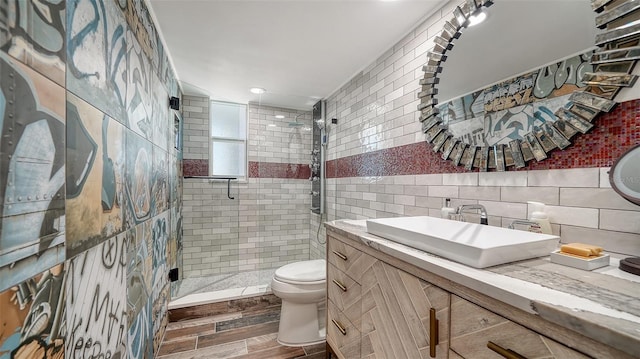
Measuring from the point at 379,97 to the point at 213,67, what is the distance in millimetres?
1623

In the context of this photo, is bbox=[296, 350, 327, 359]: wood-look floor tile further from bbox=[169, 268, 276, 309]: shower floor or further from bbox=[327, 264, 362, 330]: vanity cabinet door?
bbox=[169, 268, 276, 309]: shower floor

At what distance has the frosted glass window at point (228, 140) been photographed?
3281mm

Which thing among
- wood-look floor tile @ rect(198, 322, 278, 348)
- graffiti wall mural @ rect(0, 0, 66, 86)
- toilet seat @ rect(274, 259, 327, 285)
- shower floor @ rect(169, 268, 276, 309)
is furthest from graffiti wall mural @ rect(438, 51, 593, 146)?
shower floor @ rect(169, 268, 276, 309)

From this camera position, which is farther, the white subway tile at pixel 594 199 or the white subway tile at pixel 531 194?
the white subway tile at pixel 531 194

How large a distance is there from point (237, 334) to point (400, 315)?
1718 millimetres

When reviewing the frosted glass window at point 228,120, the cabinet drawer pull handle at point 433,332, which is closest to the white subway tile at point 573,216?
the cabinet drawer pull handle at point 433,332

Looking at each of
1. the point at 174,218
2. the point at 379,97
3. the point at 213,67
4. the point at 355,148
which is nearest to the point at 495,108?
the point at 379,97

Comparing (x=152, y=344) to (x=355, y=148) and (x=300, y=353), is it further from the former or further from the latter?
(x=355, y=148)

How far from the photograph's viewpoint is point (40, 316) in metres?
0.64

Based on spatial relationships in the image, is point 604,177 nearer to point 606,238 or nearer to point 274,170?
point 606,238

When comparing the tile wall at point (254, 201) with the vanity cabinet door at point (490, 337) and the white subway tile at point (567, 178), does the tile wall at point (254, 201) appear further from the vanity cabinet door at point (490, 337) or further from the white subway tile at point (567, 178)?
the vanity cabinet door at point (490, 337)

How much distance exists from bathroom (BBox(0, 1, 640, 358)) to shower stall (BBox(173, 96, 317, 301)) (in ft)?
0.06

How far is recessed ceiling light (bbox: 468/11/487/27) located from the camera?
4.14 ft

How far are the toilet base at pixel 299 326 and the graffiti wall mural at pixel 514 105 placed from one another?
1.73 meters
